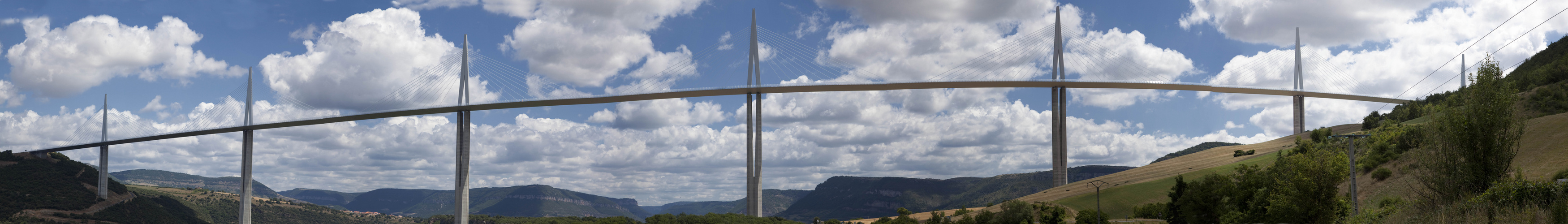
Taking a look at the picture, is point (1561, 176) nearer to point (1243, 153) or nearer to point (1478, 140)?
point (1478, 140)

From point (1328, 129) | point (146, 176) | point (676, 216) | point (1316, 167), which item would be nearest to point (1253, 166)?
point (1316, 167)

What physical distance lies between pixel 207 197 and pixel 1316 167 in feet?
415

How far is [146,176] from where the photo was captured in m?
166

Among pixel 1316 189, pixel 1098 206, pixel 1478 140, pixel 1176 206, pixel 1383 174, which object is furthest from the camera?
pixel 1098 206

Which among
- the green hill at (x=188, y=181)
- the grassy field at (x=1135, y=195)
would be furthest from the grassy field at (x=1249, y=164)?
the green hill at (x=188, y=181)

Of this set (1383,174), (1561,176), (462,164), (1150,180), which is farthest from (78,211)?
(1561,176)

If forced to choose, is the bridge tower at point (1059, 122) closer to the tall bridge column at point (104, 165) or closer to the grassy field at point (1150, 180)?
the grassy field at point (1150, 180)

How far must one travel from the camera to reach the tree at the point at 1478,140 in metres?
21.6

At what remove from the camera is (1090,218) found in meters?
47.8

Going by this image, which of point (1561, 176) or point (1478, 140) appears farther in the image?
point (1561, 176)

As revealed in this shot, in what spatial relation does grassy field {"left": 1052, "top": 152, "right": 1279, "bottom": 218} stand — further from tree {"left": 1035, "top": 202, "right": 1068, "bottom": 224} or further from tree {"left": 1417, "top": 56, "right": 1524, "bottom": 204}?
tree {"left": 1417, "top": 56, "right": 1524, "bottom": 204}

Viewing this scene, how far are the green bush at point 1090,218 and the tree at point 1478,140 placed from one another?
972 inches

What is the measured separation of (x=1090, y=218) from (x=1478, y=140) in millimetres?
26656

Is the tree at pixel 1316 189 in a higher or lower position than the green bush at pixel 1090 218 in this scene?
higher
